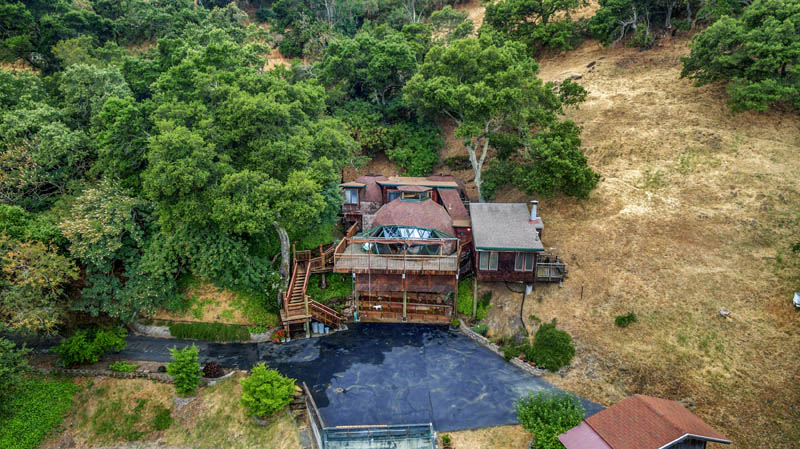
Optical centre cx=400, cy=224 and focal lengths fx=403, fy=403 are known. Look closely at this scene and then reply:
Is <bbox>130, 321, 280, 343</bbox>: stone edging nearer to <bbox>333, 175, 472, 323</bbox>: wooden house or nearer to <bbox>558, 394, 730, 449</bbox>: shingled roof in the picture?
<bbox>333, 175, 472, 323</bbox>: wooden house

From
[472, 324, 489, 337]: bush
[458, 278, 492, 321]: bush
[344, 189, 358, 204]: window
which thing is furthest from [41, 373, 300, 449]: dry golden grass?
[344, 189, 358, 204]: window

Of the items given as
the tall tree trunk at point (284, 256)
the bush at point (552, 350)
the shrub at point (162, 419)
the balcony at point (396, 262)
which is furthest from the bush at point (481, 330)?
the shrub at point (162, 419)

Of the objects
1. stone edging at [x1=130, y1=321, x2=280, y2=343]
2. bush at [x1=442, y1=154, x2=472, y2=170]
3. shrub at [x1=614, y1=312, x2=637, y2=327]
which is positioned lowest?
stone edging at [x1=130, y1=321, x2=280, y2=343]

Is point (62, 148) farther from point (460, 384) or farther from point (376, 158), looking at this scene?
point (460, 384)

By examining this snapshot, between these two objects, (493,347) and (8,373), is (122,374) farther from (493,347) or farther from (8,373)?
(493,347)

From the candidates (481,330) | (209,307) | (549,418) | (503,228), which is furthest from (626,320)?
(209,307)
